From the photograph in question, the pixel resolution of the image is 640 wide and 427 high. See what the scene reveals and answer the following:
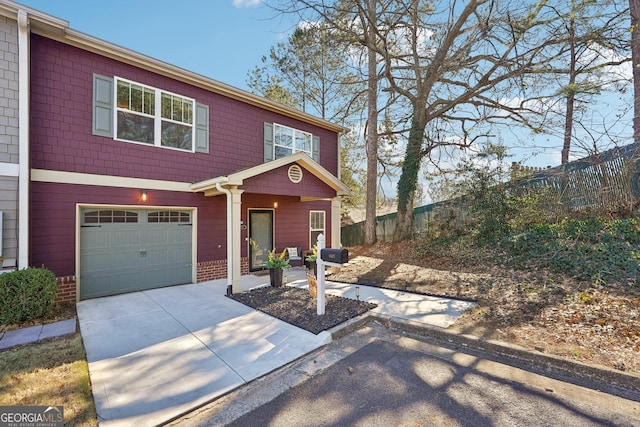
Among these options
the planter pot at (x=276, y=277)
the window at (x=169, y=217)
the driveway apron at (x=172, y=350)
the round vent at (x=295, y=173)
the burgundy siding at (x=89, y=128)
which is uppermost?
the burgundy siding at (x=89, y=128)

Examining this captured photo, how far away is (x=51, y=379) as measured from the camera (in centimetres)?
309

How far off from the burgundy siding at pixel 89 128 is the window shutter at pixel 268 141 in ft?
3.55

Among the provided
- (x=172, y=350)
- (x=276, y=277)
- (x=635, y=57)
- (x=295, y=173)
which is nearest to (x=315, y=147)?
(x=295, y=173)

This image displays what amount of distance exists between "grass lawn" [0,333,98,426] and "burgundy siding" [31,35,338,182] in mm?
3633

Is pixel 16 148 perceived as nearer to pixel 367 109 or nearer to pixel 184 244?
pixel 184 244

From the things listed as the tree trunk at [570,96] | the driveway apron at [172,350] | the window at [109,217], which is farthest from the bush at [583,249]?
the window at [109,217]

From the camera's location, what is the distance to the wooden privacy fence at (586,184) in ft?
22.8

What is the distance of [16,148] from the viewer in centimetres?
503

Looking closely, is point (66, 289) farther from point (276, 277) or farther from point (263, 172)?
point (263, 172)

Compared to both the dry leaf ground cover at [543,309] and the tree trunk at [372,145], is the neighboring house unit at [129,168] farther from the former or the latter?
the tree trunk at [372,145]

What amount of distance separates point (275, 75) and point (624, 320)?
1815cm

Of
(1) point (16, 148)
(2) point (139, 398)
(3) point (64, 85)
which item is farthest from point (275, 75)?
(2) point (139, 398)

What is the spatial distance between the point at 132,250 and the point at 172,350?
3.75m
